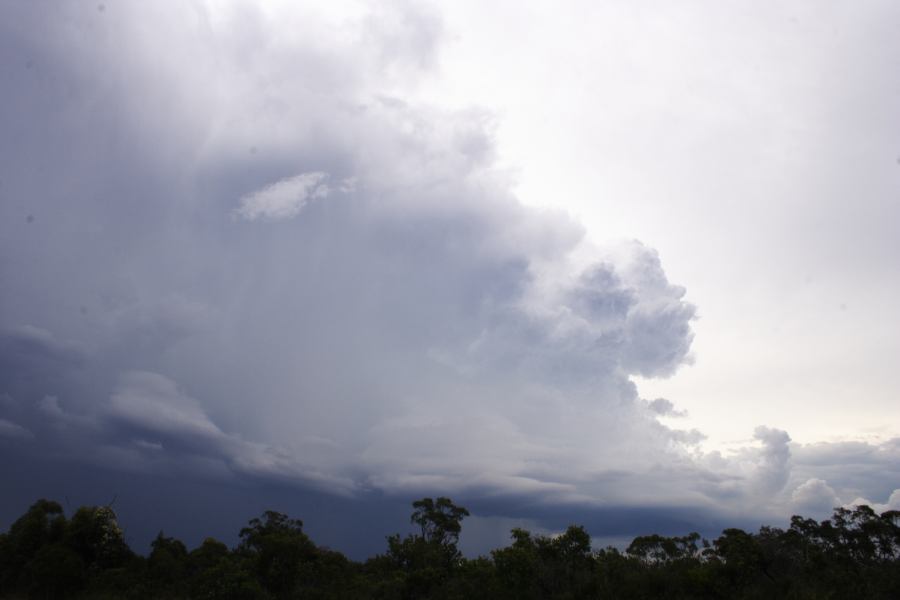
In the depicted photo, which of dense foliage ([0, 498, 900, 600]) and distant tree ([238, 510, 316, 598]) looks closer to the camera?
dense foliage ([0, 498, 900, 600])

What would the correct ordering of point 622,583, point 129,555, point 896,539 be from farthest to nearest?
1. point 129,555
2. point 896,539
3. point 622,583

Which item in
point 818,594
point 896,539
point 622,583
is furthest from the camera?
point 896,539

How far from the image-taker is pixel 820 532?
49156 mm

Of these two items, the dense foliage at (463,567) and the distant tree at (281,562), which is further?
the distant tree at (281,562)

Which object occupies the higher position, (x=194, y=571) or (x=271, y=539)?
(x=271, y=539)

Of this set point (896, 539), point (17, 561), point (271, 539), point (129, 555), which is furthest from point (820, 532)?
point (17, 561)

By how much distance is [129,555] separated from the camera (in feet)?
155

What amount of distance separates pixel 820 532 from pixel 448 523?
39.1 m

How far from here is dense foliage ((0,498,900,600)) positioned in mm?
26250

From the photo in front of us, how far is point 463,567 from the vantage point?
33.5 m

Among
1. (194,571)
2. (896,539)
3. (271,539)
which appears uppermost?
(896,539)

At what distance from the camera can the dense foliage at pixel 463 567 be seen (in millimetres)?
26250

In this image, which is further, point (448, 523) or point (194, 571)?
point (448, 523)

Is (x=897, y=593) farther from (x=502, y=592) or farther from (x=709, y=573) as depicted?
(x=502, y=592)
